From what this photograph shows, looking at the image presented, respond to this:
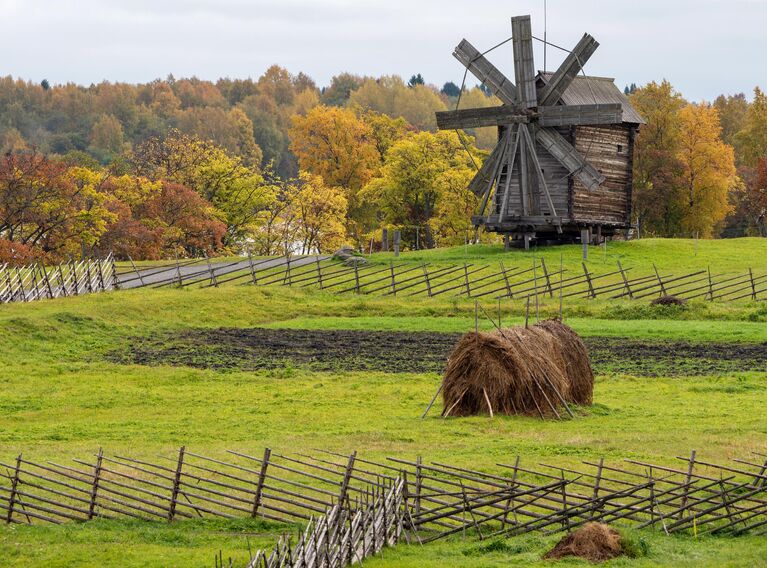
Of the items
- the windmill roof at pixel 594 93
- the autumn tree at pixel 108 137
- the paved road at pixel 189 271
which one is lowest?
the paved road at pixel 189 271

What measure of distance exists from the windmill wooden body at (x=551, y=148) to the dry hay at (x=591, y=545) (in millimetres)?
50540

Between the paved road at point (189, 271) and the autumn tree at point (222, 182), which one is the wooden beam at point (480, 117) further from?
the autumn tree at point (222, 182)

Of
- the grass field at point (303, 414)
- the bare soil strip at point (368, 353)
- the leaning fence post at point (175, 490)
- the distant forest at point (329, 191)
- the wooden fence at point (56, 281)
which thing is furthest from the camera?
the distant forest at point (329, 191)

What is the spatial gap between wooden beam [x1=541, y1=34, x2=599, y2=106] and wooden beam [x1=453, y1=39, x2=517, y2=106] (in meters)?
1.86

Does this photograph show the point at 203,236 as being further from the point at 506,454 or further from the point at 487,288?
the point at 506,454

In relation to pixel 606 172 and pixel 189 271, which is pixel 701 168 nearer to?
pixel 606 172

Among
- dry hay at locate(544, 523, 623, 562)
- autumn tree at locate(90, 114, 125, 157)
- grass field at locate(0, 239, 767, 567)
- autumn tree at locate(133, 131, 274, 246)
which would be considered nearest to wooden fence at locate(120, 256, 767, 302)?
grass field at locate(0, 239, 767, 567)

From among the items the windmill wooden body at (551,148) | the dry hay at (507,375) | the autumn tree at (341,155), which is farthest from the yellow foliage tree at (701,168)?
the dry hay at (507,375)

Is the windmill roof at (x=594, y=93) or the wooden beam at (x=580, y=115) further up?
the windmill roof at (x=594, y=93)

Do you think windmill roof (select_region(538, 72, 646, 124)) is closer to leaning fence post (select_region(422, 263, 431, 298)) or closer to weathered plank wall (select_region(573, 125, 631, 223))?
weathered plank wall (select_region(573, 125, 631, 223))

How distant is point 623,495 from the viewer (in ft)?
77.4

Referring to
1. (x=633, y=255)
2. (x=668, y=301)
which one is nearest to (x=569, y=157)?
(x=633, y=255)

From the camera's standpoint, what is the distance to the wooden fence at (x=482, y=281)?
209 feet

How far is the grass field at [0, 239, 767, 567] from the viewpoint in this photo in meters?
23.1
